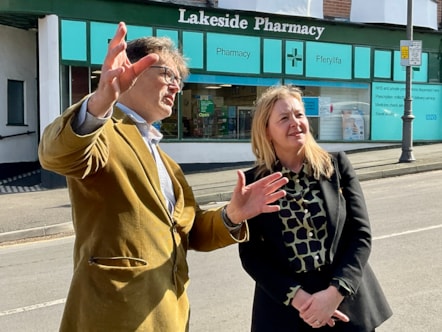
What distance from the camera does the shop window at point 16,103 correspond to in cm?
1524

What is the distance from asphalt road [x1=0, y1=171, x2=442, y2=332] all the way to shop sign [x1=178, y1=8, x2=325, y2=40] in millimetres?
8473

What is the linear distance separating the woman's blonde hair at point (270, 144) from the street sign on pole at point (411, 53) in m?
12.4

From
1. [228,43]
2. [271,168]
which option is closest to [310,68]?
[228,43]

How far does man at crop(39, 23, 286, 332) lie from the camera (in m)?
1.80

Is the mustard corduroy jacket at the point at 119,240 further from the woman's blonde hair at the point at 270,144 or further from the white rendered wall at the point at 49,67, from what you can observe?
the white rendered wall at the point at 49,67

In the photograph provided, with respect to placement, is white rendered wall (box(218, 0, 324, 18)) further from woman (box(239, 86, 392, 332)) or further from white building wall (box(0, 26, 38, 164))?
woman (box(239, 86, 392, 332))

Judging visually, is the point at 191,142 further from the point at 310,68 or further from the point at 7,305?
the point at 7,305

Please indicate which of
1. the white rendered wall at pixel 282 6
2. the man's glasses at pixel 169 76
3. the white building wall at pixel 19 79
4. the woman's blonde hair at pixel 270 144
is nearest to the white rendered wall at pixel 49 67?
the white building wall at pixel 19 79

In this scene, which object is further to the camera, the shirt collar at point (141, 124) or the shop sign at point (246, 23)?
the shop sign at point (246, 23)

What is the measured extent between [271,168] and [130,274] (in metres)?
1.05

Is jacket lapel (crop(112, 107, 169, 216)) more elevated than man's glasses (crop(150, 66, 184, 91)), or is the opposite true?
man's glasses (crop(150, 66, 184, 91))

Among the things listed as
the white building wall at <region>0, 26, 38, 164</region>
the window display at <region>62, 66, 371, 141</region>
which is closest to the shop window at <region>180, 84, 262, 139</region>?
the window display at <region>62, 66, 371, 141</region>

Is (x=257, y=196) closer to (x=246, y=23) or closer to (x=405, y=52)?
(x=405, y=52)

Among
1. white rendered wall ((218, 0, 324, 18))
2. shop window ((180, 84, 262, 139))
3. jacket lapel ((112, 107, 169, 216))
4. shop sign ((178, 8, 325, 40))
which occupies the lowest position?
jacket lapel ((112, 107, 169, 216))
